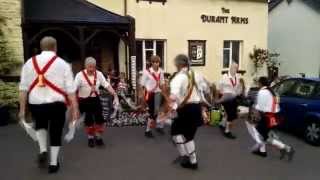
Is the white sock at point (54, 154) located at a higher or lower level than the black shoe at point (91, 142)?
higher

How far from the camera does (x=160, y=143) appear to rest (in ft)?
29.8

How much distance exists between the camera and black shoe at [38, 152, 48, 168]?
6863mm

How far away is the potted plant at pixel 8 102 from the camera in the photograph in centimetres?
1071

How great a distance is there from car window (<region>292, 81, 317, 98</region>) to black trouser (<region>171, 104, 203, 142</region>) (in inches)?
153

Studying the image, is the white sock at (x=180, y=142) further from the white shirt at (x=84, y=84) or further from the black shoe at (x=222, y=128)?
the black shoe at (x=222, y=128)

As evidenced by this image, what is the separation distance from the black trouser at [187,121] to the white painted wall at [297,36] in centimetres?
1692

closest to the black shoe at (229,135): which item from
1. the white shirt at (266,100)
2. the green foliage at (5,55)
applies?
the white shirt at (266,100)

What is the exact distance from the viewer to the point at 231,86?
9.76 metres

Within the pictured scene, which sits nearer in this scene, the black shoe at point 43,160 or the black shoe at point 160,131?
the black shoe at point 43,160

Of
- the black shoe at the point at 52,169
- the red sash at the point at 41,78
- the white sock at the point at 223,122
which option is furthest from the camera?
the white sock at the point at 223,122

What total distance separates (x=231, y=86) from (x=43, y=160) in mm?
4506

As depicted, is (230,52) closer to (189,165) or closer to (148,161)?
(148,161)

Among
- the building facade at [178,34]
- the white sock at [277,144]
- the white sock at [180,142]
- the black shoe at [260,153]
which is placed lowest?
the black shoe at [260,153]

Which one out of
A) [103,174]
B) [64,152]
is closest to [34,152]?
[64,152]
